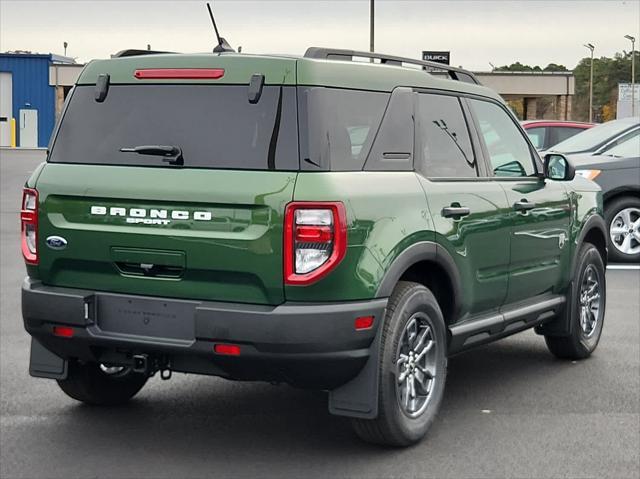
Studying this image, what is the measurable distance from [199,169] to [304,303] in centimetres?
79

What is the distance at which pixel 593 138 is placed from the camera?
48.0 ft

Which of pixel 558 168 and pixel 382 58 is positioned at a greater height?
pixel 382 58

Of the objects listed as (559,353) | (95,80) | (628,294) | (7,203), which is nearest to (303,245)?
(95,80)

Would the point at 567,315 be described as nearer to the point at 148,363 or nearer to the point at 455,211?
the point at 455,211

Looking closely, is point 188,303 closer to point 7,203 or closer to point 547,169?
point 547,169

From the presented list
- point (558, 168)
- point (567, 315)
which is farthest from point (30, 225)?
point (567, 315)

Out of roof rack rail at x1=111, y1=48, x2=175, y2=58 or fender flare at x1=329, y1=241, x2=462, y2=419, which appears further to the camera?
roof rack rail at x1=111, y1=48, x2=175, y2=58

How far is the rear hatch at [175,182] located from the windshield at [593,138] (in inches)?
387

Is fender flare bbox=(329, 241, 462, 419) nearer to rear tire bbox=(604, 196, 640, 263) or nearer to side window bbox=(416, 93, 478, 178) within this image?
side window bbox=(416, 93, 478, 178)

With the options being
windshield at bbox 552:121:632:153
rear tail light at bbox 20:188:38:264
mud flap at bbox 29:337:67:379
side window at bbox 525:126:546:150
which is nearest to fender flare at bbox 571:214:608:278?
mud flap at bbox 29:337:67:379

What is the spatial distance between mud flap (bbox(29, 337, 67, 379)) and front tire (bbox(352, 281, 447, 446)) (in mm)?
1495

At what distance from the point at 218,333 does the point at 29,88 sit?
6422 cm

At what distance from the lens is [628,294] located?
11.3 metres

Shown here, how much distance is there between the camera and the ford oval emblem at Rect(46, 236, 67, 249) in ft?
17.6
